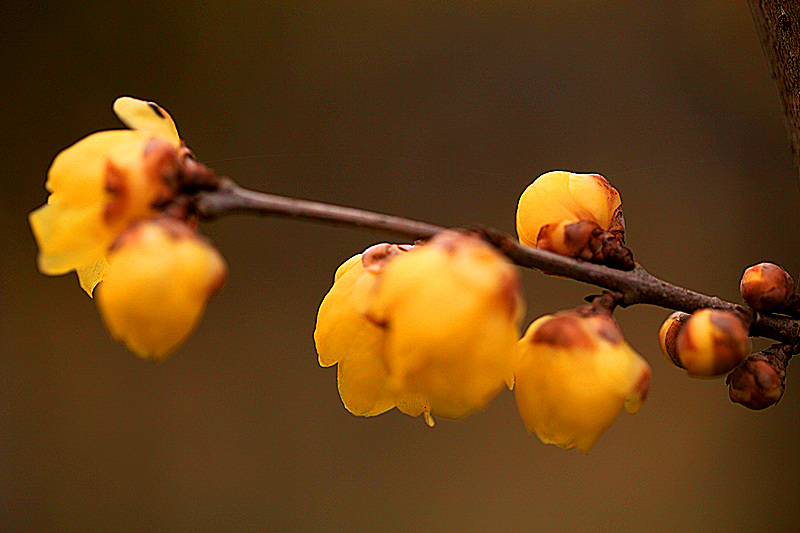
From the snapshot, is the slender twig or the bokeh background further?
the bokeh background

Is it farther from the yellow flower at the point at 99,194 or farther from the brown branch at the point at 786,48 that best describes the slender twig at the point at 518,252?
the brown branch at the point at 786,48

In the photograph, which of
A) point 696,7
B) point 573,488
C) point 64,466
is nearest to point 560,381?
point 573,488

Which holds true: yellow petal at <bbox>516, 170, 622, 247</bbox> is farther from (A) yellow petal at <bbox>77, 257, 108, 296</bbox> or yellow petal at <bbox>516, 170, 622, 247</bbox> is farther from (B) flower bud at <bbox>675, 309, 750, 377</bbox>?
(A) yellow petal at <bbox>77, 257, 108, 296</bbox>

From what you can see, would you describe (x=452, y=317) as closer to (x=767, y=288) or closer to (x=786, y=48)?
(x=767, y=288)

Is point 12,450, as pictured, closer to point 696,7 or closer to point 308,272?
point 308,272

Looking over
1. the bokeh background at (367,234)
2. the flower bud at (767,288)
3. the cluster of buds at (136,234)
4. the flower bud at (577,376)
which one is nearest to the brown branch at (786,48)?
the flower bud at (767,288)

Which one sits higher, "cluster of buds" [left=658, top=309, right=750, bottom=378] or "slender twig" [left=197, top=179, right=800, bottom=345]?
"slender twig" [left=197, top=179, right=800, bottom=345]

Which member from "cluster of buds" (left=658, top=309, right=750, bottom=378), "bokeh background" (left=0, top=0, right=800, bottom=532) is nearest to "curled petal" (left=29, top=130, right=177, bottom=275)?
"cluster of buds" (left=658, top=309, right=750, bottom=378)
